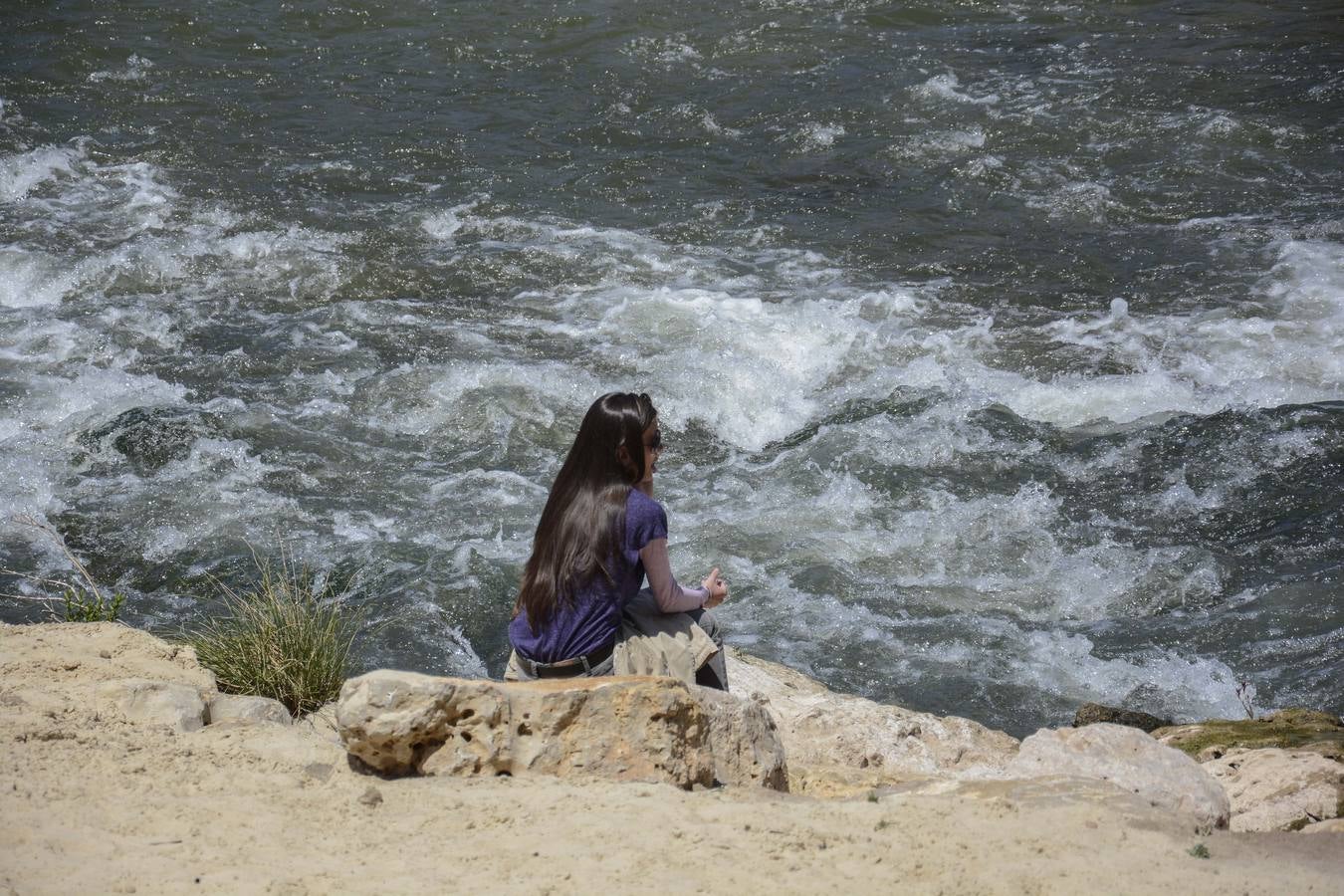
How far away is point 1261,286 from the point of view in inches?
406

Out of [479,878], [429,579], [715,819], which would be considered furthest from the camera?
[429,579]

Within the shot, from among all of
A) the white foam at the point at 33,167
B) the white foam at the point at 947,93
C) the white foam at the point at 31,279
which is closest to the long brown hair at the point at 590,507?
the white foam at the point at 31,279

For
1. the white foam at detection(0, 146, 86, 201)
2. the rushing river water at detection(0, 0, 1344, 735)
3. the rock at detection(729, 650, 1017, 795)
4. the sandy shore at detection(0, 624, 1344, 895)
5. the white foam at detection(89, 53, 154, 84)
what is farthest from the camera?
the white foam at detection(89, 53, 154, 84)

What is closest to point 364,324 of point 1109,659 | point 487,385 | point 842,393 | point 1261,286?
point 487,385

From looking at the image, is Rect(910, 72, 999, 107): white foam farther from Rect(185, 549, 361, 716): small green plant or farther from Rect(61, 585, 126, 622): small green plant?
Rect(61, 585, 126, 622): small green plant

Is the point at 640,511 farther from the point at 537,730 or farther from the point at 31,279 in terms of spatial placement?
the point at 31,279

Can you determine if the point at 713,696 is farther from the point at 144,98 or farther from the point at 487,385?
the point at 144,98

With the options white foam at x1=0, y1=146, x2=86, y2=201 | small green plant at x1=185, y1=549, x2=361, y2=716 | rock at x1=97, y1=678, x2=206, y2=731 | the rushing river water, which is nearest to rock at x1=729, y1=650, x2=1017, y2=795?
the rushing river water

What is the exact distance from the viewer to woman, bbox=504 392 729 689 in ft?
14.9

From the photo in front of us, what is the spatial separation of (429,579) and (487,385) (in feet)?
7.27

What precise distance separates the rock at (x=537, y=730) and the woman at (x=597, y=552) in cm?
40

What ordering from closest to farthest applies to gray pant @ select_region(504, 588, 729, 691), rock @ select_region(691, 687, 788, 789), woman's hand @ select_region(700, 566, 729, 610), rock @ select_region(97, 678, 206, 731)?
rock @ select_region(691, 687, 788, 789)
rock @ select_region(97, 678, 206, 731)
gray pant @ select_region(504, 588, 729, 691)
woman's hand @ select_region(700, 566, 729, 610)

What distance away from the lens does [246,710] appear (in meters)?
4.86

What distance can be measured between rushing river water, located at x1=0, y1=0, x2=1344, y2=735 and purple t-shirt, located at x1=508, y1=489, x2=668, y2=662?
2.10 metres
